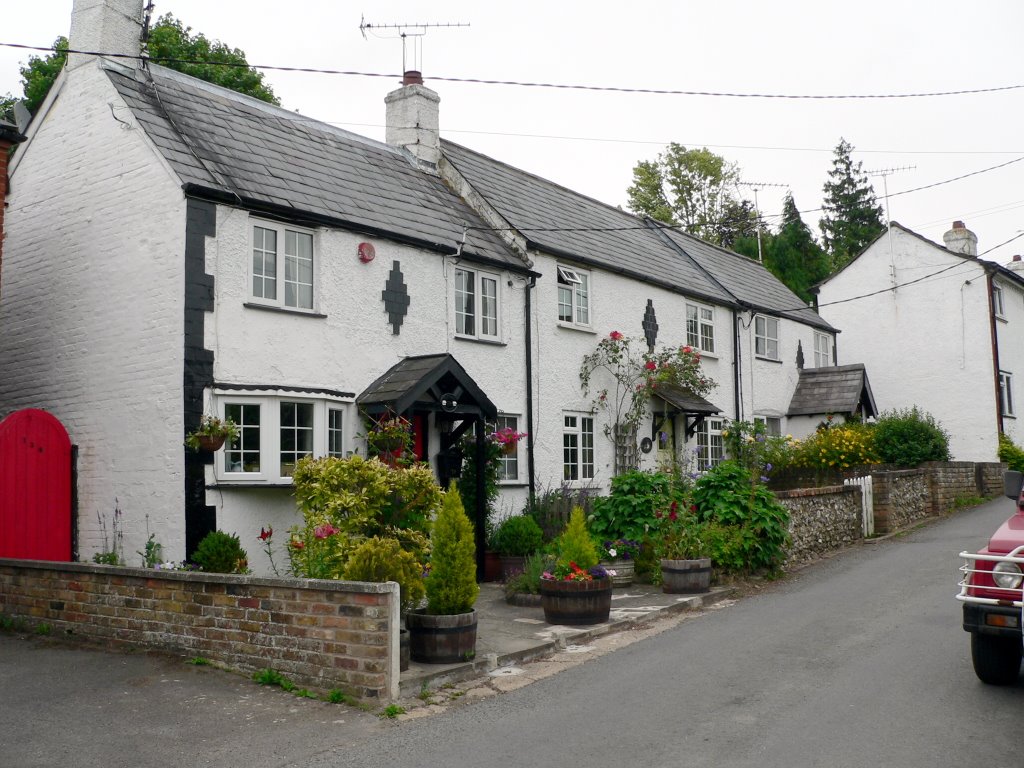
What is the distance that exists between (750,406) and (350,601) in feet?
61.4

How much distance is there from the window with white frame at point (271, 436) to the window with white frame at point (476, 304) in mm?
3715

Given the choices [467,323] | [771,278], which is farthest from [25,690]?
[771,278]

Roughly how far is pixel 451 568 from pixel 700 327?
612 inches

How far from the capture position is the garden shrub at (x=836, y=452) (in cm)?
2377

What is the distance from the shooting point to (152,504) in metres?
12.1

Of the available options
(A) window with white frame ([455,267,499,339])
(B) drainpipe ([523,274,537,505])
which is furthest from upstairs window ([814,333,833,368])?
(A) window with white frame ([455,267,499,339])

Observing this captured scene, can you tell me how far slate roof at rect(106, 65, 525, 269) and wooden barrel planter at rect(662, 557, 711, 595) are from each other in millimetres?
6260

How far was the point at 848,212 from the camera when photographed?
60.8 meters

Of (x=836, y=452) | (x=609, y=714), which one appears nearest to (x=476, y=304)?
(x=609, y=714)

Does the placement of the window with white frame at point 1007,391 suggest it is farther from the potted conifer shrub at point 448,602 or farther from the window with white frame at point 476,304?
the potted conifer shrub at point 448,602

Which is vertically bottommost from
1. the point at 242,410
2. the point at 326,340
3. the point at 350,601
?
the point at 350,601

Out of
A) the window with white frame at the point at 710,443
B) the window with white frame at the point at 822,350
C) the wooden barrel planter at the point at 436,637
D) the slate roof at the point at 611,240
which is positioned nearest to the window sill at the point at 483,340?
the slate roof at the point at 611,240

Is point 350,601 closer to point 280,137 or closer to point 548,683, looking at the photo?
point 548,683

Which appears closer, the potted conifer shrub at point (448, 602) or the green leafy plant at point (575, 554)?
the potted conifer shrub at point (448, 602)
